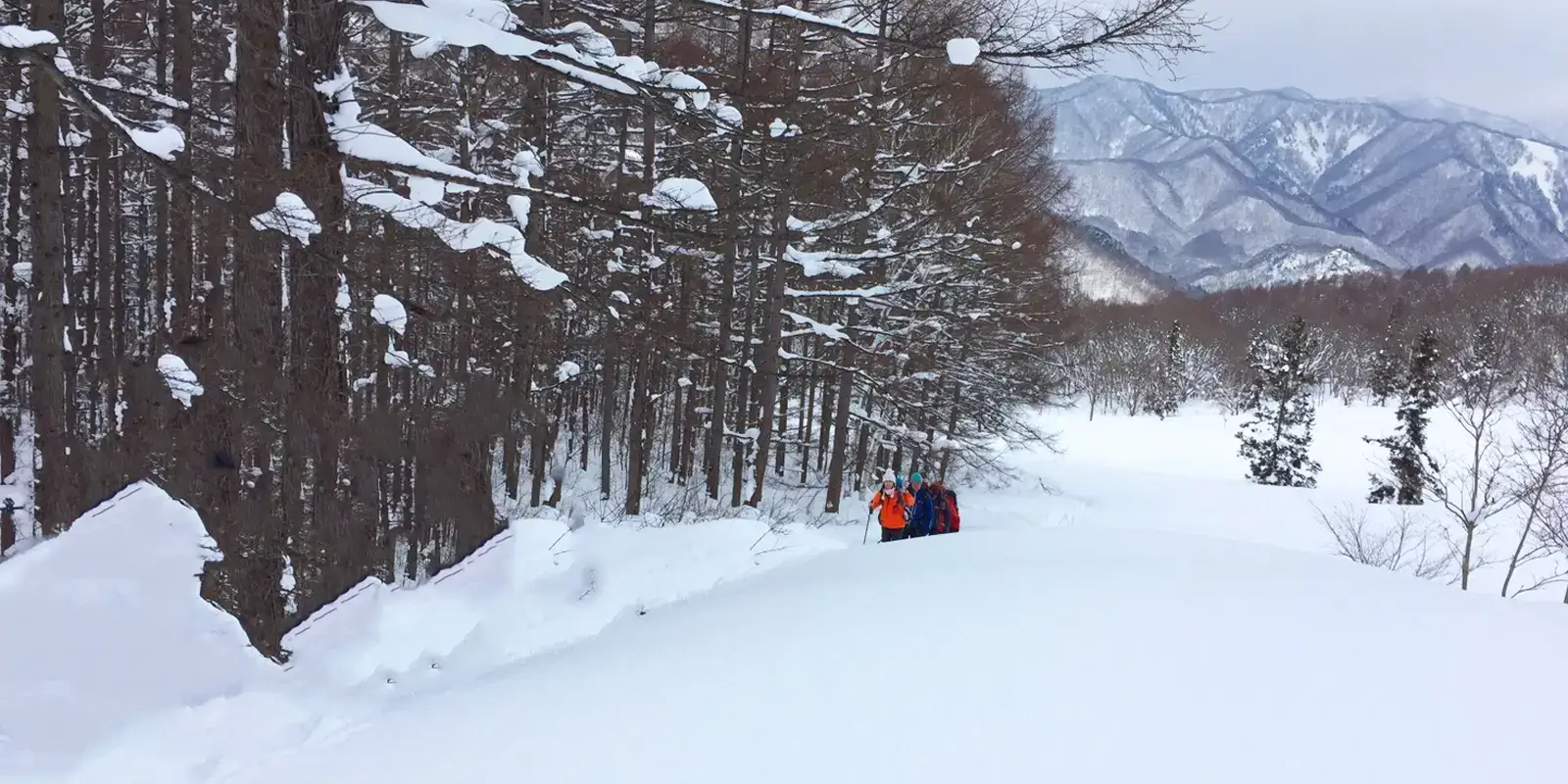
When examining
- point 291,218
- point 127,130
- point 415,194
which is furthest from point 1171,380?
point 127,130

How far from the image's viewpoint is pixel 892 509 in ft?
34.6

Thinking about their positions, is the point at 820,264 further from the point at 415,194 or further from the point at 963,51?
the point at 415,194

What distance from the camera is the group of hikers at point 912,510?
1056 cm

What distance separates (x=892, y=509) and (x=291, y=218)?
26.9 ft

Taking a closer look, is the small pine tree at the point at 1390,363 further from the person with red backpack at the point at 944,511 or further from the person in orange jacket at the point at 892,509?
the person in orange jacket at the point at 892,509

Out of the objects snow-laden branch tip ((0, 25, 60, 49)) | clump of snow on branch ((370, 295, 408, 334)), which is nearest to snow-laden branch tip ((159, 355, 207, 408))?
clump of snow on branch ((370, 295, 408, 334))

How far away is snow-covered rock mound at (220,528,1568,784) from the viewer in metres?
2.56

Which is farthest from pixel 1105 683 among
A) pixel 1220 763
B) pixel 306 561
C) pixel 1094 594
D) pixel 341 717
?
pixel 306 561

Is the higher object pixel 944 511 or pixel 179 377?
pixel 179 377

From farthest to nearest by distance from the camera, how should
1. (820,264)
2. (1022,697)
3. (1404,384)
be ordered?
(1404,384)
(820,264)
(1022,697)

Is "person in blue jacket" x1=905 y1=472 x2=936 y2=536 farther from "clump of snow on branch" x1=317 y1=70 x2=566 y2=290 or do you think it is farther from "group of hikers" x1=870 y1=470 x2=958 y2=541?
"clump of snow on branch" x1=317 y1=70 x2=566 y2=290

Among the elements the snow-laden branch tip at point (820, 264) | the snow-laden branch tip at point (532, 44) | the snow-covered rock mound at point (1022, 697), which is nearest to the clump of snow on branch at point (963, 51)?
the snow-laden branch tip at point (532, 44)

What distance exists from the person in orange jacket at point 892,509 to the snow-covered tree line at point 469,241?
2.76m

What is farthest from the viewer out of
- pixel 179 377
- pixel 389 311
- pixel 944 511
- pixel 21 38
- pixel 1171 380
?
pixel 1171 380
